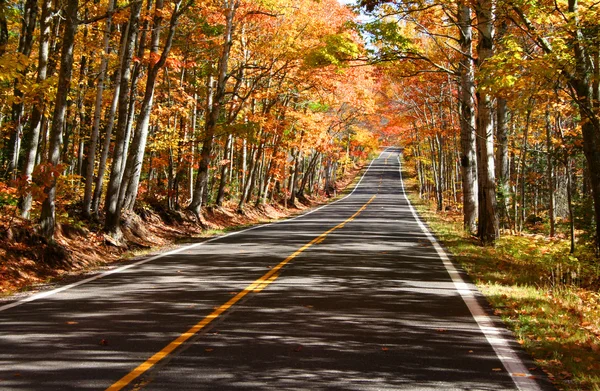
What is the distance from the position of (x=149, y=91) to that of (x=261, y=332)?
1151 centimetres

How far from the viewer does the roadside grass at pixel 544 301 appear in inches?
222

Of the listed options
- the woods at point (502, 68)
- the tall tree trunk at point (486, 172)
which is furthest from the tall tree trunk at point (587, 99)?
the tall tree trunk at point (486, 172)

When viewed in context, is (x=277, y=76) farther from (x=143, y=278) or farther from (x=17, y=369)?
(x=17, y=369)

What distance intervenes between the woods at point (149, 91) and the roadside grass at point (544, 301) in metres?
7.15

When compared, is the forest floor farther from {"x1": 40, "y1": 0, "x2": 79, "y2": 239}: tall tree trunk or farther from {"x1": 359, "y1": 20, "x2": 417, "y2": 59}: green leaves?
{"x1": 359, "y1": 20, "x2": 417, "y2": 59}: green leaves

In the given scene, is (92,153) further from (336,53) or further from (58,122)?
(336,53)

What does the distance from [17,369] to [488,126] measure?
559 inches

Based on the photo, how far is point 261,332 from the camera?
6.62 meters

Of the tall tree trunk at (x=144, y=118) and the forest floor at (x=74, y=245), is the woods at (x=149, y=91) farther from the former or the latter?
the forest floor at (x=74, y=245)

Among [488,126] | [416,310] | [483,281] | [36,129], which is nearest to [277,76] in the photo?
[488,126]

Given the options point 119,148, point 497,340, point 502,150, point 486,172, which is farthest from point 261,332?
point 502,150

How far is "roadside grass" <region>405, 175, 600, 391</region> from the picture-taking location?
18.5ft

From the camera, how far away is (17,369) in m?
5.14

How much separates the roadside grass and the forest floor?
7252mm
